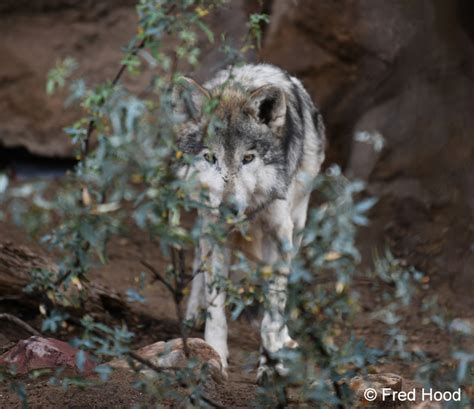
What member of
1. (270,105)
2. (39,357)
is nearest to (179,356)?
(39,357)

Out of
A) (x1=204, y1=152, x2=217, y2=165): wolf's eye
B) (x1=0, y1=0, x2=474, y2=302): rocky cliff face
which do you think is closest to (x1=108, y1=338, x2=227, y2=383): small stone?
Result: (x1=204, y1=152, x2=217, y2=165): wolf's eye

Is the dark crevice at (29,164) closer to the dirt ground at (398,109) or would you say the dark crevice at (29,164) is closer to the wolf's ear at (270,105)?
the dirt ground at (398,109)

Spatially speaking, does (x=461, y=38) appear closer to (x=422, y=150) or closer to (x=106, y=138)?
(x=422, y=150)

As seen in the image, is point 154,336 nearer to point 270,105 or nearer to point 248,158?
point 248,158

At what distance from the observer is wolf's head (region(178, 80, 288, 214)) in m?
4.65

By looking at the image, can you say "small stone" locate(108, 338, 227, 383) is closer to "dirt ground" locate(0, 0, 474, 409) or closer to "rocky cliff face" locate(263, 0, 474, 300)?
"dirt ground" locate(0, 0, 474, 409)

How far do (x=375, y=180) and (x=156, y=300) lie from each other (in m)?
2.79

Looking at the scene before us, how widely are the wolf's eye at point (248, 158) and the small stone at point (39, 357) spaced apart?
152 cm

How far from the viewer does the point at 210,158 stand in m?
Result: 4.64

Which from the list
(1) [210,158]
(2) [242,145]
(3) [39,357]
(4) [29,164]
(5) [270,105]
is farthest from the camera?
(4) [29,164]

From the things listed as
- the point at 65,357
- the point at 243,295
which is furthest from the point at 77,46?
the point at 243,295

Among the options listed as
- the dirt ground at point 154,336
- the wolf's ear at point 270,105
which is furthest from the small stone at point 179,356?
the wolf's ear at point 270,105

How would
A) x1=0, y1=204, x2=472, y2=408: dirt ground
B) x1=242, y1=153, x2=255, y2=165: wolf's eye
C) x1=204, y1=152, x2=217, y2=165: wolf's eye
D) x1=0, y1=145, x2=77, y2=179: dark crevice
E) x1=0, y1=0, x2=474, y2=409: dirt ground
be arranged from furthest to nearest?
x1=0, y1=145, x2=77, y2=179: dark crevice
x1=0, y1=0, x2=474, y2=409: dirt ground
x1=242, y1=153, x2=255, y2=165: wolf's eye
x1=204, y1=152, x2=217, y2=165: wolf's eye
x1=0, y1=204, x2=472, y2=408: dirt ground

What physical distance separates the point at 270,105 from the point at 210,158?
62cm
